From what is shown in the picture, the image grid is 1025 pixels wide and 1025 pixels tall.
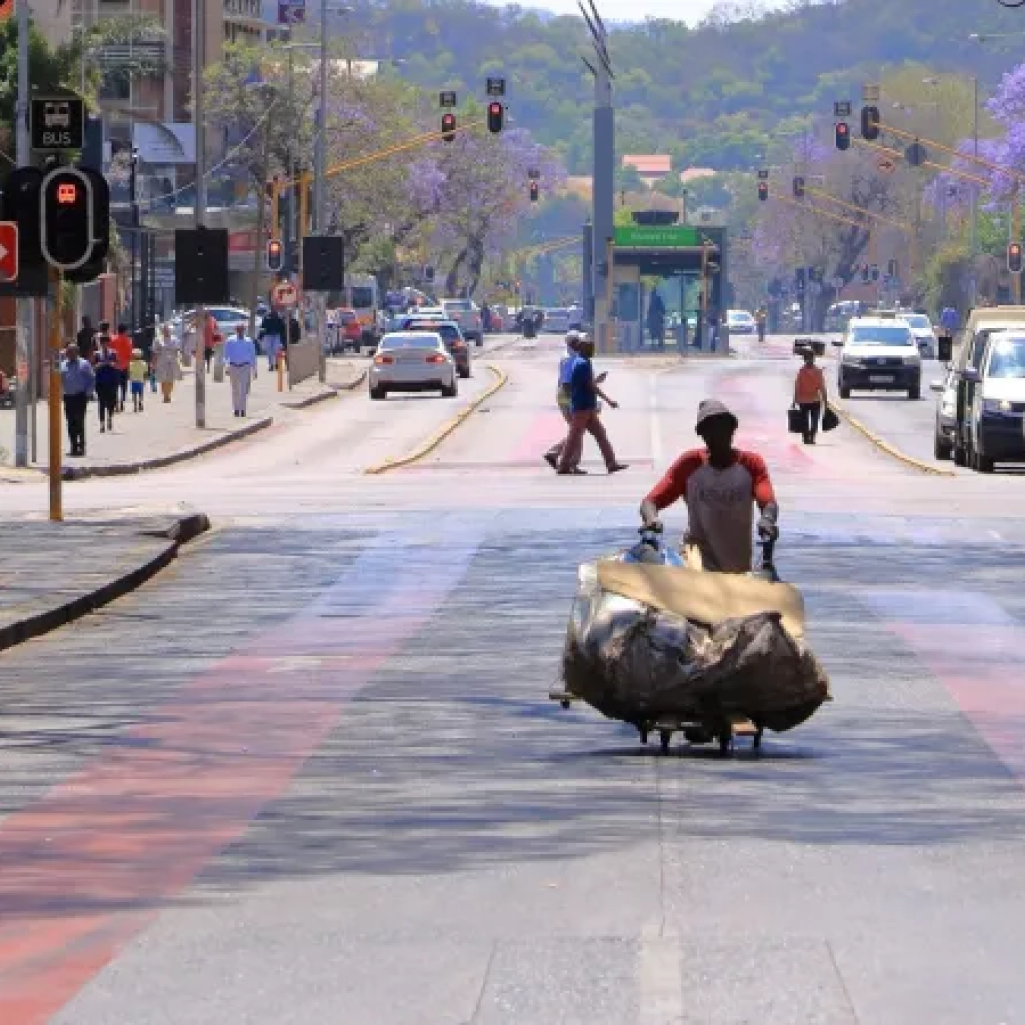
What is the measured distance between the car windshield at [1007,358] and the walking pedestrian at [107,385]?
1675 centimetres

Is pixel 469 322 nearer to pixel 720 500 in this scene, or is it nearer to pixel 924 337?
pixel 924 337

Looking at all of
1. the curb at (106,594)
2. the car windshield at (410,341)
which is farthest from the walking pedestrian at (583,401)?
the car windshield at (410,341)

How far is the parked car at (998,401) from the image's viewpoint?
144ft

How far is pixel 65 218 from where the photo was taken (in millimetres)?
28438

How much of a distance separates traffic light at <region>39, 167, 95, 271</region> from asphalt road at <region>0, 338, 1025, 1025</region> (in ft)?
10.9

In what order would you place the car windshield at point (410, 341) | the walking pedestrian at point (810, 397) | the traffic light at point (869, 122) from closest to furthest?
the walking pedestrian at point (810, 397) → the car windshield at point (410, 341) → the traffic light at point (869, 122)

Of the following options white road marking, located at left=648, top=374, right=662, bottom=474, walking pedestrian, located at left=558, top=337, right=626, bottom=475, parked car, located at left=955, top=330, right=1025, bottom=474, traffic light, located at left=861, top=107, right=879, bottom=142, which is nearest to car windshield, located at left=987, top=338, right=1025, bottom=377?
parked car, located at left=955, top=330, right=1025, bottom=474

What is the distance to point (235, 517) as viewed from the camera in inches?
1326

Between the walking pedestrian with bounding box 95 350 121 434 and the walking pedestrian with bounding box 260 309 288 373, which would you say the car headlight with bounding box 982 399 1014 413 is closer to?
the walking pedestrian with bounding box 95 350 121 434

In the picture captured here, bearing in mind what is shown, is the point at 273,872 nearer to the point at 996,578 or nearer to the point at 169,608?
the point at 169,608

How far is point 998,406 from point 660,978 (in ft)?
117

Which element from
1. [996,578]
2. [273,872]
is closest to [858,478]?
[996,578]

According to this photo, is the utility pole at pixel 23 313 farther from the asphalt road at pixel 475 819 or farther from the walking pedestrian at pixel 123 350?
the asphalt road at pixel 475 819

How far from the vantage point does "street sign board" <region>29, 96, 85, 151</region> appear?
2950 cm
